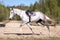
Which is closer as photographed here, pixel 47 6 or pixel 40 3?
pixel 47 6

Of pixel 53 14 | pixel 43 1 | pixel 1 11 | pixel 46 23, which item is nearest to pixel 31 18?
pixel 46 23

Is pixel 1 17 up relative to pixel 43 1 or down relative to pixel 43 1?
down

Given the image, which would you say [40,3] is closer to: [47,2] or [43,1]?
[43,1]

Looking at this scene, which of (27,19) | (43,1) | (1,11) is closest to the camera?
(27,19)

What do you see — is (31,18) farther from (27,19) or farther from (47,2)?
(47,2)

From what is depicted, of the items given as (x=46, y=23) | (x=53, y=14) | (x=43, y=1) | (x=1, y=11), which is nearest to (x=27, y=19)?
(x=46, y=23)

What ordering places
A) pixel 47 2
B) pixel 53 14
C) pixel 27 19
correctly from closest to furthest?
pixel 27 19
pixel 53 14
pixel 47 2

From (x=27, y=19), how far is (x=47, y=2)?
32798 mm

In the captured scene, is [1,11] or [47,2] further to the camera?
[1,11]

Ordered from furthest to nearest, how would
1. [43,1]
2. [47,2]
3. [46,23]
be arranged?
[43,1]
[47,2]
[46,23]

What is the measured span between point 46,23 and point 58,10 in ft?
96.6

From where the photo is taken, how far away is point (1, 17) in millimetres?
50156

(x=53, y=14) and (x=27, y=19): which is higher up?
(x=27, y=19)

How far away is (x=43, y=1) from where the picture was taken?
49.1 metres
